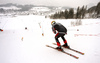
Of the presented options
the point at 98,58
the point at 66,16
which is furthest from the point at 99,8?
the point at 98,58

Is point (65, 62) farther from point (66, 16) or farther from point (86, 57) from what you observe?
point (66, 16)

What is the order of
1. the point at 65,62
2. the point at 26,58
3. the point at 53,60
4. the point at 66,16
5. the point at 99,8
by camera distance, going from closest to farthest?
the point at 65,62
the point at 53,60
the point at 26,58
the point at 99,8
the point at 66,16

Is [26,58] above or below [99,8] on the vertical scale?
below

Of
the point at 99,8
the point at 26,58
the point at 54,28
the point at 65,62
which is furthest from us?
the point at 99,8

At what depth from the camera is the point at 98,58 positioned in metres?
3.28

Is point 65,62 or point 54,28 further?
point 54,28

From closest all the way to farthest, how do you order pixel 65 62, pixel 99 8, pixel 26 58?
pixel 65 62, pixel 26 58, pixel 99 8

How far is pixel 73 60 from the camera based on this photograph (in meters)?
3.33

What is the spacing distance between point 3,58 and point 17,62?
3.80 feet

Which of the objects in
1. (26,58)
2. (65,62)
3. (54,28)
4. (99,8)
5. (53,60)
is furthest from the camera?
(99,8)

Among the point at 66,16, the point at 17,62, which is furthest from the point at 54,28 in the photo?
the point at 66,16

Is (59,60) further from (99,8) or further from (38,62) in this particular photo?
(99,8)

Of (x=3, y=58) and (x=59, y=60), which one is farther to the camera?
(x=3, y=58)

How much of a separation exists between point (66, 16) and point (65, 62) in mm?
55210
